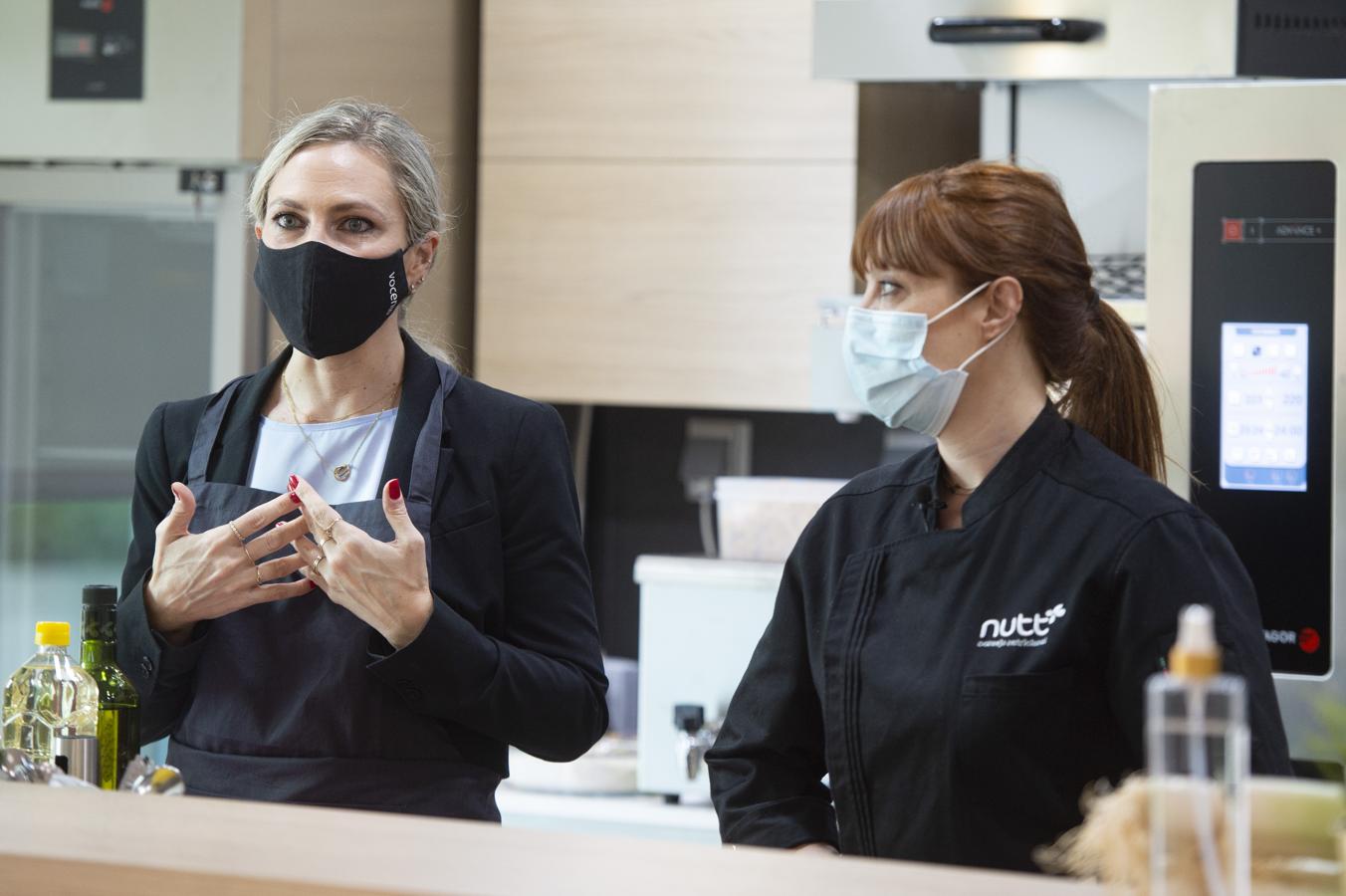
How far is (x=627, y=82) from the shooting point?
2.89m

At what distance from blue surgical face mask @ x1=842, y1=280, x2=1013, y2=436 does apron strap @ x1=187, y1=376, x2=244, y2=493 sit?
1.94 ft

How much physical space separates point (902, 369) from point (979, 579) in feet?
0.71

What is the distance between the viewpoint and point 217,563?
1332 mm

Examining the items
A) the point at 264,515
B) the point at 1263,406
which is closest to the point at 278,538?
the point at 264,515

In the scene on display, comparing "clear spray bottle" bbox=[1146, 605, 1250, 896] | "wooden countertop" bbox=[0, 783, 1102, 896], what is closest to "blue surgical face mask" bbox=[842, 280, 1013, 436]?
"wooden countertop" bbox=[0, 783, 1102, 896]

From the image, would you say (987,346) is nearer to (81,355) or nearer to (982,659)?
(982,659)

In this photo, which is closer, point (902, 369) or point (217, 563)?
point (217, 563)

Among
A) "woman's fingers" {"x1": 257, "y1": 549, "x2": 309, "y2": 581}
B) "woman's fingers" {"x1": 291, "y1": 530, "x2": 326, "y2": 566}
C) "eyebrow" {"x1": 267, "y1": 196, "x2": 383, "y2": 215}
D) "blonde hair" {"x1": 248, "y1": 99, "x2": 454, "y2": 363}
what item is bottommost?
"woman's fingers" {"x1": 257, "y1": 549, "x2": 309, "y2": 581}

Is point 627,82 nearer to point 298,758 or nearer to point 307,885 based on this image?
point 298,758

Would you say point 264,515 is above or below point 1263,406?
below

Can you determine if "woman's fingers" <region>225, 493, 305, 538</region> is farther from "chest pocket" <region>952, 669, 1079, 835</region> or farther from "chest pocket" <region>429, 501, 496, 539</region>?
"chest pocket" <region>952, 669, 1079, 835</region>

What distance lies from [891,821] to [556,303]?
174cm

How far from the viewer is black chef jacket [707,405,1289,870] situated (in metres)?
1.28

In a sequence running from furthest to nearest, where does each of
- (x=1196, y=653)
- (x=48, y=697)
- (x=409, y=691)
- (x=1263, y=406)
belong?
1. (x=1263, y=406)
2. (x=409, y=691)
3. (x=48, y=697)
4. (x=1196, y=653)
